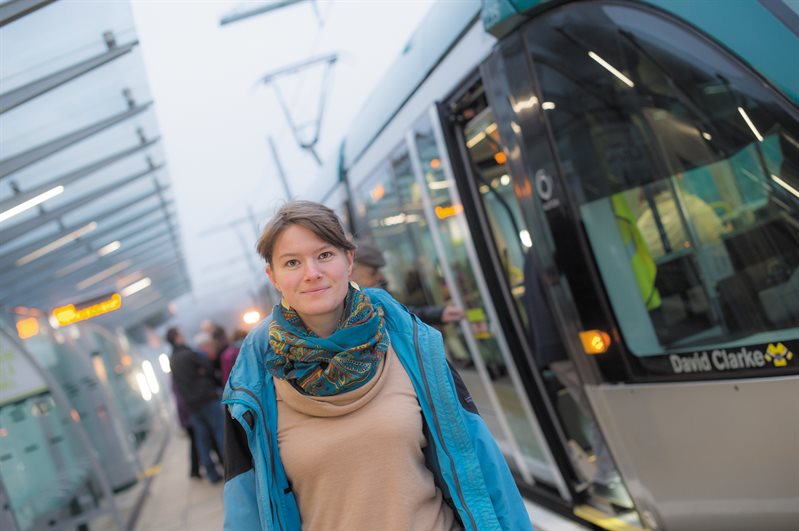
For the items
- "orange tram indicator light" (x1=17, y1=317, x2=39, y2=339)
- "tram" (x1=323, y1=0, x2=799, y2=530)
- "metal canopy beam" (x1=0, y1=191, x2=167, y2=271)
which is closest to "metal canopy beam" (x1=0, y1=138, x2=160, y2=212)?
"metal canopy beam" (x1=0, y1=191, x2=167, y2=271)

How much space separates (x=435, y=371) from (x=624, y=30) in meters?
2.15

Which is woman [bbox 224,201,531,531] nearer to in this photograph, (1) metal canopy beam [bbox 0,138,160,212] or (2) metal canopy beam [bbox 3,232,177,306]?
(1) metal canopy beam [bbox 0,138,160,212]

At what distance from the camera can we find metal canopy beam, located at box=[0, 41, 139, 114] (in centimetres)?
497

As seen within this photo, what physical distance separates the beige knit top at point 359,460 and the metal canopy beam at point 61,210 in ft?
20.2

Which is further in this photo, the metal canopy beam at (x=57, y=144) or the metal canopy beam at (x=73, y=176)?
the metal canopy beam at (x=73, y=176)

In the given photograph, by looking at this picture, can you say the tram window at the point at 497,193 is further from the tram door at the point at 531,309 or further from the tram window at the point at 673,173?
the tram window at the point at 673,173

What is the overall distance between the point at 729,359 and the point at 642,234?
28.0 inches

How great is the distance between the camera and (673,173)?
11.4ft

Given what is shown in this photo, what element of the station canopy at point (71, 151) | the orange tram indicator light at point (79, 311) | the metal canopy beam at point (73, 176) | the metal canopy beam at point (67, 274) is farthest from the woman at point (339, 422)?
the orange tram indicator light at point (79, 311)

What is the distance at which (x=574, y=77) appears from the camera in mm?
3771

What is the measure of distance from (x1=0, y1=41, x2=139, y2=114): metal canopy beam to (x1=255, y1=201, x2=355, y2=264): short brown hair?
365 centimetres

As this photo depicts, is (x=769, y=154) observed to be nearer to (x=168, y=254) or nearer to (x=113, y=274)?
(x=113, y=274)

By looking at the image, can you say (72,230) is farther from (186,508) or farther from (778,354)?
(778,354)

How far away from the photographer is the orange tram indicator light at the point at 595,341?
383cm
